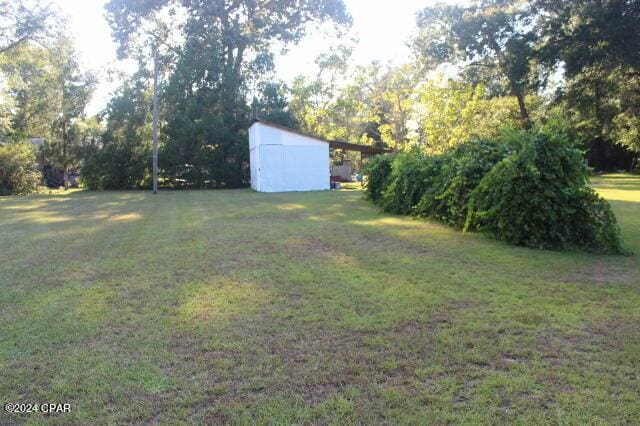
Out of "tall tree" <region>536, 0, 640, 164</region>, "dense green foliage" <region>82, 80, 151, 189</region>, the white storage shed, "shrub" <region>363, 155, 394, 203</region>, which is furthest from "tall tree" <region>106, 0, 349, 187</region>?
"shrub" <region>363, 155, 394, 203</region>

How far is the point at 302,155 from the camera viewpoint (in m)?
26.9

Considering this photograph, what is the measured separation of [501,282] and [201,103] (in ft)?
93.4

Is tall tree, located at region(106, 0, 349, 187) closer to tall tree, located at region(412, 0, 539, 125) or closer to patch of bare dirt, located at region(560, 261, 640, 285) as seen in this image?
tall tree, located at region(412, 0, 539, 125)

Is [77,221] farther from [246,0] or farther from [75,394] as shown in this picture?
[246,0]

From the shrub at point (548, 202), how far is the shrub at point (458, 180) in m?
0.95

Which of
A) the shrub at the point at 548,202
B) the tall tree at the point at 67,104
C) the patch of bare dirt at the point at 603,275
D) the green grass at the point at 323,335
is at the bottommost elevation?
the patch of bare dirt at the point at 603,275

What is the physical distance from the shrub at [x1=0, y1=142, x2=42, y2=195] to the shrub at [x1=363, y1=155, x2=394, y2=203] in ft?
64.9

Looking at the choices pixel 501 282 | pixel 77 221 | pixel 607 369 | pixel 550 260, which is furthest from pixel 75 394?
pixel 77 221

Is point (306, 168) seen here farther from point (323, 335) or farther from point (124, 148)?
point (323, 335)

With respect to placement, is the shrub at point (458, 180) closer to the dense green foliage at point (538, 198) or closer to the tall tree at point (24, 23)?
the dense green foliage at point (538, 198)

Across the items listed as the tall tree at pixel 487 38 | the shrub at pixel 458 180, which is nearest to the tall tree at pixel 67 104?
the tall tree at pixel 487 38

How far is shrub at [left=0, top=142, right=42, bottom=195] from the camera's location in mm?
25156

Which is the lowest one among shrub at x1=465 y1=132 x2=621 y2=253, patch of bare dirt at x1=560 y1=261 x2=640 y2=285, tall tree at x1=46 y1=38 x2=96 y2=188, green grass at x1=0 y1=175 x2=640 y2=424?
patch of bare dirt at x1=560 y1=261 x2=640 y2=285

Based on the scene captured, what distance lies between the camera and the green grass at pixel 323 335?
2.72m
